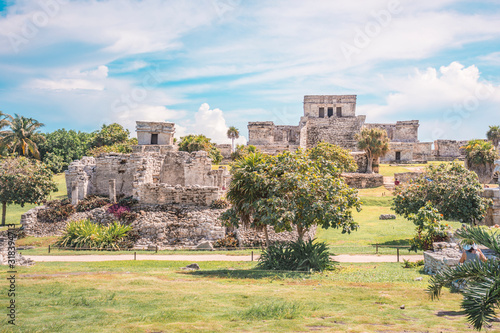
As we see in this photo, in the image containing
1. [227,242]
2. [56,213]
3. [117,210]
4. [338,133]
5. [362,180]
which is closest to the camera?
[227,242]

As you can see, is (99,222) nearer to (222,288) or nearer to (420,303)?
(222,288)

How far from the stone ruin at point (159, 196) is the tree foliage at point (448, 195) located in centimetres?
503

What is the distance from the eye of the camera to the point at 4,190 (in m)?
25.8

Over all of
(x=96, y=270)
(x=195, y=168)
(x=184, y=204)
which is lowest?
(x=96, y=270)

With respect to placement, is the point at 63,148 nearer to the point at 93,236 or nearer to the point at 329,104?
the point at 329,104

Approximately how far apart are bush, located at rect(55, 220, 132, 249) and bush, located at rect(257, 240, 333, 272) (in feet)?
29.8

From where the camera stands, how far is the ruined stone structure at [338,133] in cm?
5666

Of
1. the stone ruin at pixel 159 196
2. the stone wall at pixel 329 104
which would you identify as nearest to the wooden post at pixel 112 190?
the stone ruin at pixel 159 196

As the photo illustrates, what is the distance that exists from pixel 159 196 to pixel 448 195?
573 inches

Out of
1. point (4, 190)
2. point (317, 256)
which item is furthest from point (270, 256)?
point (4, 190)

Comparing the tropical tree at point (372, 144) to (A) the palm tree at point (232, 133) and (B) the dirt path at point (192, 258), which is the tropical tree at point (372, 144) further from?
(B) the dirt path at point (192, 258)

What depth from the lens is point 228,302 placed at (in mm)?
8727

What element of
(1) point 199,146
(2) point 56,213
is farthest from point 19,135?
(2) point 56,213

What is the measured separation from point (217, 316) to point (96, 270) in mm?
6965
